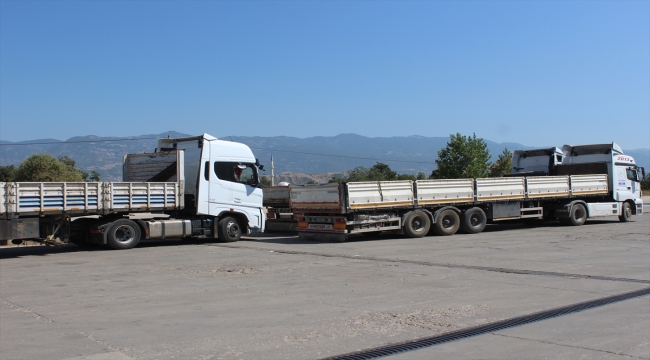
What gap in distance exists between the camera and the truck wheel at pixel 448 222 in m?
21.3

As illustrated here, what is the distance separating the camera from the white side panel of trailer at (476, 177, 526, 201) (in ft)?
73.8

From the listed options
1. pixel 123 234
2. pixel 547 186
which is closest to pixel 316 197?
pixel 123 234

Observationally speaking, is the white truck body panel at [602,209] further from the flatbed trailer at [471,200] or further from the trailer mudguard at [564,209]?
the trailer mudguard at [564,209]

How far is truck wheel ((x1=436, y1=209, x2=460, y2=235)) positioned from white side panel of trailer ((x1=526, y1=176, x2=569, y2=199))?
13.6 ft

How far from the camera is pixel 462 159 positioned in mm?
71688

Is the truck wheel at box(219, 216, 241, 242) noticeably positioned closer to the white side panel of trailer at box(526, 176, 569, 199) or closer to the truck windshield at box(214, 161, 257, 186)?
the truck windshield at box(214, 161, 257, 186)

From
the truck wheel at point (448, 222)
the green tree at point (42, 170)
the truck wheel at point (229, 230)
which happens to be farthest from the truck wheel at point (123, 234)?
the green tree at point (42, 170)

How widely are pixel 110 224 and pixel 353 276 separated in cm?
882

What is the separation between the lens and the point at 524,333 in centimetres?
715

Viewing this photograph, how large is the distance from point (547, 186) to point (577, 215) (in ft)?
7.52

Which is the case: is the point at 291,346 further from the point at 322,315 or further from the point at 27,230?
the point at 27,230

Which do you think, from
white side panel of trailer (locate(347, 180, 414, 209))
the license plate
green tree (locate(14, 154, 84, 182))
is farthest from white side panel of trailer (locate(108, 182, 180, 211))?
green tree (locate(14, 154, 84, 182))

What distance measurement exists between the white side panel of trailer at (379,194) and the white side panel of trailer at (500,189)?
11.3 feet

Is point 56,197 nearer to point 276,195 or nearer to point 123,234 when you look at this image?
point 123,234
